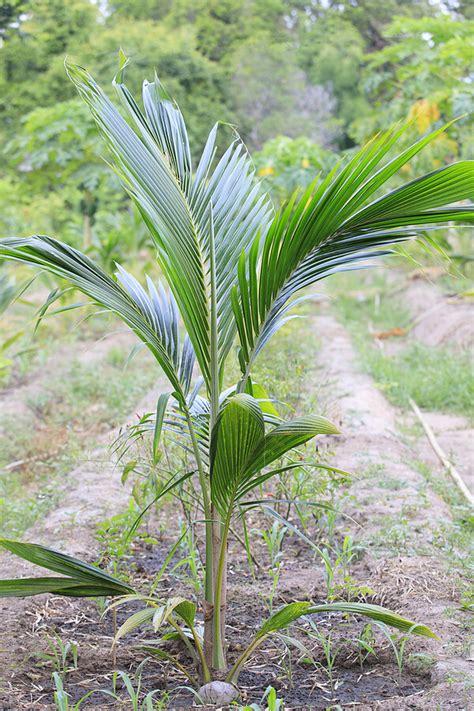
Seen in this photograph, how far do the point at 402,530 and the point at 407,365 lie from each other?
432 cm

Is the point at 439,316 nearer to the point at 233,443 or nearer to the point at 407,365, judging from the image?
the point at 407,365

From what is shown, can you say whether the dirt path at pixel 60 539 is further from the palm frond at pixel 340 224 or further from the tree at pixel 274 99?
the tree at pixel 274 99

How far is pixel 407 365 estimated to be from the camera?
24.3 feet

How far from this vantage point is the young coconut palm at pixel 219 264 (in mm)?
1919

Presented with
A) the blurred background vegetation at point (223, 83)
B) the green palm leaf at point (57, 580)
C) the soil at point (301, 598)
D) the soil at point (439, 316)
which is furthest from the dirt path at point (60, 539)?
the blurred background vegetation at point (223, 83)

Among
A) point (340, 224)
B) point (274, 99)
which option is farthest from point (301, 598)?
point (274, 99)

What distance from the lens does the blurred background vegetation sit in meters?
10.8

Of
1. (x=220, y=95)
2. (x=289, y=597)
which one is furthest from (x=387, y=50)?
(x=289, y=597)

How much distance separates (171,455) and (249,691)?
4.92ft

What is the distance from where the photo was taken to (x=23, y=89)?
1404cm

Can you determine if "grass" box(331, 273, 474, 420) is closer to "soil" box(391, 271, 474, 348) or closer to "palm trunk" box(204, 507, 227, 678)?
"soil" box(391, 271, 474, 348)

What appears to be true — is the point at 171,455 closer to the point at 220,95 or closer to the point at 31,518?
the point at 31,518

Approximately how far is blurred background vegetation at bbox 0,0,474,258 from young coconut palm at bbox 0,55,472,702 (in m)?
6.33

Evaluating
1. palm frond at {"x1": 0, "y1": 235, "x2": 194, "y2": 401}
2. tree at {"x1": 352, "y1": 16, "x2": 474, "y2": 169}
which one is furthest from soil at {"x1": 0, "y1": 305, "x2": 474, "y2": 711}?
tree at {"x1": 352, "y1": 16, "x2": 474, "y2": 169}
